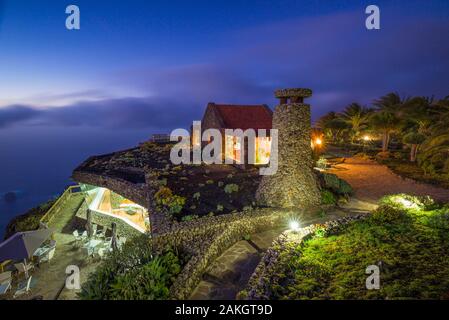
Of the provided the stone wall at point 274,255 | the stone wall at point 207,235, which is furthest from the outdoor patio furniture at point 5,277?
the stone wall at point 274,255

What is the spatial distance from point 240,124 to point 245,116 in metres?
1.54

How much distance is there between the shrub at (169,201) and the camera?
1175cm

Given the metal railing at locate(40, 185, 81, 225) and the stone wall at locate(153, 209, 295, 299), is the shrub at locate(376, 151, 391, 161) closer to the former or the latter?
the stone wall at locate(153, 209, 295, 299)

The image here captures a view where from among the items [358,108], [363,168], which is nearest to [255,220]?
[363,168]

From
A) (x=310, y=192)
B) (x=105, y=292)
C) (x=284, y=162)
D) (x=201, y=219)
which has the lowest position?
(x=105, y=292)

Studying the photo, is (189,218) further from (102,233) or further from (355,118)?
(355,118)

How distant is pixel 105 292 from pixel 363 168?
72.2 ft

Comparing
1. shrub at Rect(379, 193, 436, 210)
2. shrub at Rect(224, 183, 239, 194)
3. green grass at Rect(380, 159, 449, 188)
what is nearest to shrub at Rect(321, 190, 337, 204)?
shrub at Rect(379, 193, 436, 210)

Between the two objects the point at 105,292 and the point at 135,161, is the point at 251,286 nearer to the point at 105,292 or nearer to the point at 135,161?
the point at 105,292

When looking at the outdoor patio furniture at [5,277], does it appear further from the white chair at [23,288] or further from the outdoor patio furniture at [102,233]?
the outdoor patio furniture at [102,233]

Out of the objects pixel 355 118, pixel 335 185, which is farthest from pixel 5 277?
pixel 355 118

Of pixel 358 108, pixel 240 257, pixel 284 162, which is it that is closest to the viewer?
pixel 240 257

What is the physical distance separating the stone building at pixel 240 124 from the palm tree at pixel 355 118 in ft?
70.0
